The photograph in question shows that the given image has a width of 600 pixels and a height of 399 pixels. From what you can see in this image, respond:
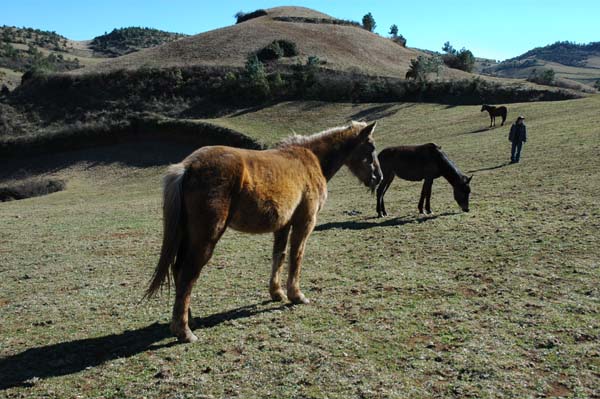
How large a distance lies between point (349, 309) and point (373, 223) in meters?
6.38

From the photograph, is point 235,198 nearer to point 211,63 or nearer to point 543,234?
point 543,234

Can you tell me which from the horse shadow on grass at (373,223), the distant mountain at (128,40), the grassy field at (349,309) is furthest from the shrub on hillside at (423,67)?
the distant mountain at (128,40)

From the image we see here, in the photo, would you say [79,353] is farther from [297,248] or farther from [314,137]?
A: [314,137]

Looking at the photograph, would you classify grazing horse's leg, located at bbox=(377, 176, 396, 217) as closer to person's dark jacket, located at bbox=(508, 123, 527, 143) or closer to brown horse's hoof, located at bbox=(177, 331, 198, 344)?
brown horse's hoof, located at bbox=(177, 331, 198, 344)

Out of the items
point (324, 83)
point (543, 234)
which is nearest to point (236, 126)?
point (324, 83)

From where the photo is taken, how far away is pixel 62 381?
5402mm

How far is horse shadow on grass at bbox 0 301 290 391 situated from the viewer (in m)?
5.61

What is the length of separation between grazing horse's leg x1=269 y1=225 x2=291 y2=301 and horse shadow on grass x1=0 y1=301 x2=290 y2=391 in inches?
29.1

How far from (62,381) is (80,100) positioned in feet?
178

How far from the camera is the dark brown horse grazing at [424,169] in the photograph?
13758 mm

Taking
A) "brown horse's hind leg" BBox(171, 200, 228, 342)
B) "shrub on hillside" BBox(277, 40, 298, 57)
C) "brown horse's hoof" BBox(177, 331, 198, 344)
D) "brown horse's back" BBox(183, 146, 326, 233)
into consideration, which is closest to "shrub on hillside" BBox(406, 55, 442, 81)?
"shrub on hillside" BBox(277, 40, 298, 57)

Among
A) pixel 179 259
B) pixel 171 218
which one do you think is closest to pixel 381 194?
pixel 179 259

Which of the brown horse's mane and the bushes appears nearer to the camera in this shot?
the brown horse's mane

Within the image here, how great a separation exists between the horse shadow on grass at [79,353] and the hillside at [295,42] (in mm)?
51281
